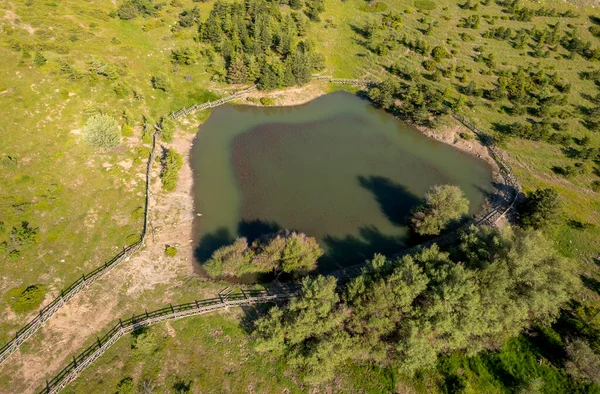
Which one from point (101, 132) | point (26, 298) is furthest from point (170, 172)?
point (26, 298)

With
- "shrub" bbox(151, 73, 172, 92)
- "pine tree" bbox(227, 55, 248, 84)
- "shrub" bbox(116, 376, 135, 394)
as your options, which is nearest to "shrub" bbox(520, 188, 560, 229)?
"shrub" bbox(116, 376, 135, 394)

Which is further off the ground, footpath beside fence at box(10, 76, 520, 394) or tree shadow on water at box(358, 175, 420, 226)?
tree shadow on water at box(358, 175, 420, 226)

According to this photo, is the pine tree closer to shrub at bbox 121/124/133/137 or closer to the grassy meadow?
the grassy meadow

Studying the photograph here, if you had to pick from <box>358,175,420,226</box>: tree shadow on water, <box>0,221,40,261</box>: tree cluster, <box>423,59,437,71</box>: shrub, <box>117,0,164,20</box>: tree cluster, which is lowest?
<box>0,221,40,261</box>: tree cluster

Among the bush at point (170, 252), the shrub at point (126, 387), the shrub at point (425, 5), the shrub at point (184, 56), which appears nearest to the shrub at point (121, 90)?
the shrub at point (184, 56)

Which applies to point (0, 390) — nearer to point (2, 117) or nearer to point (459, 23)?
point (2, 117)

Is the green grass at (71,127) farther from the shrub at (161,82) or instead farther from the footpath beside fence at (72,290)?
the shrub at (161,82)

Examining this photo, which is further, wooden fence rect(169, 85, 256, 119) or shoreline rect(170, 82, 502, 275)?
wooden fence rect(169, 85, 256, 119)
